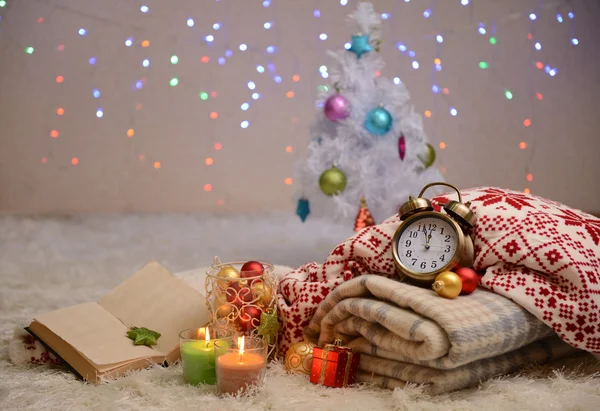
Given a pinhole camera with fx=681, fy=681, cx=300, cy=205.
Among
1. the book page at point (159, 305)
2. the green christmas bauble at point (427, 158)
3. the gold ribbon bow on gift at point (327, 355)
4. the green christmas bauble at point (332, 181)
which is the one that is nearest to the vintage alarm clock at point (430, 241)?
the gold ribbon bow on gift at point (327, 355)

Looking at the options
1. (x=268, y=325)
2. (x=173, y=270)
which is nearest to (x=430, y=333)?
(x=268, y=325)

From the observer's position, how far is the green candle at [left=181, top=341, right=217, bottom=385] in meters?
1.20

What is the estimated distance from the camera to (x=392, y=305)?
1182mm

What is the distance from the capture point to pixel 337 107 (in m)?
2.50

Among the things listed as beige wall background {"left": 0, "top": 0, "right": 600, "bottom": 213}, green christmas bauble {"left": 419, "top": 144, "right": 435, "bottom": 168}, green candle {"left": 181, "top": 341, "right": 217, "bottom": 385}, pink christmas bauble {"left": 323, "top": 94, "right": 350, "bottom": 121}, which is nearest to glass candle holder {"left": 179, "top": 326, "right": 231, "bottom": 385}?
green candle {"left": 181, "top": 341, "right": 217, "bottom": 385}

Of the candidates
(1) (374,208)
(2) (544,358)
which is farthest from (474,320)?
(1) (374,208)

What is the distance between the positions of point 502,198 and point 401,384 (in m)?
0.45

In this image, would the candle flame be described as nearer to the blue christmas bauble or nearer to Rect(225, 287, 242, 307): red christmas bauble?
Rect(225, 287, 242, 307): red christmas bauble

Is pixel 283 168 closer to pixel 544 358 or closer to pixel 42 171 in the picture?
pixel 42 171

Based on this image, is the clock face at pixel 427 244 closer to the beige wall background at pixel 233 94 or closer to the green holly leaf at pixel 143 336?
the green holly leaf at pixel 143 336

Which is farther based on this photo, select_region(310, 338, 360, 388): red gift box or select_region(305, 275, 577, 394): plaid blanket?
select_region(310, 338, 360, 388): red gift box

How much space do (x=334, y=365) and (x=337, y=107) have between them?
1.44 m

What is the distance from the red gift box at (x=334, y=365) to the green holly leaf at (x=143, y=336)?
1.12 feet

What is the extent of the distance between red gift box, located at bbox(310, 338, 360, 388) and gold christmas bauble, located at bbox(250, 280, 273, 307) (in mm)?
173
